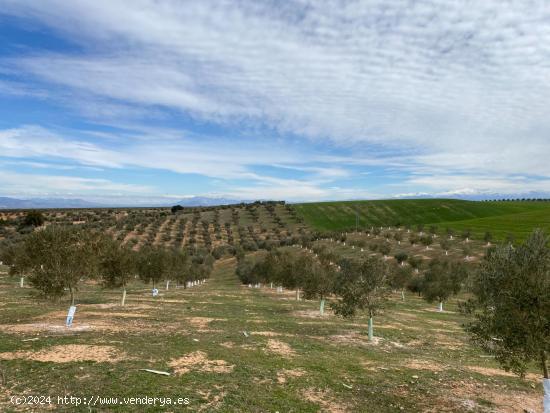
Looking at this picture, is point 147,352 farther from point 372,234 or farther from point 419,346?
point 372,234

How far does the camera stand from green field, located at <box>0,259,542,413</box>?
58.1 feet

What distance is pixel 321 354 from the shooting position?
2638 centimetres

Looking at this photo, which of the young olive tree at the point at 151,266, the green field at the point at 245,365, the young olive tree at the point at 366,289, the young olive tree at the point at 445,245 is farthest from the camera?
the young olive tree at the point at 445,245

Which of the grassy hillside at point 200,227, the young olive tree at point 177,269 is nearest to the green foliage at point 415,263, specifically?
the grassy hillside at point 200,227

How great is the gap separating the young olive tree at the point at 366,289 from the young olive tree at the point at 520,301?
1530 cm

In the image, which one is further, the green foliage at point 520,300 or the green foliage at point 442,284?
the green foliage at point 442,284

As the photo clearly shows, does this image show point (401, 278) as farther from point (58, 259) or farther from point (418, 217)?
point (418, 217)

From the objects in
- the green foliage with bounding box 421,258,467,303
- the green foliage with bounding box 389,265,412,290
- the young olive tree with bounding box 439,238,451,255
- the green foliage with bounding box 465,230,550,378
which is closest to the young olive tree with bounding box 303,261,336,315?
the green foliage with bounding box 421,258,467,303

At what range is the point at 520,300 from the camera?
15.6m

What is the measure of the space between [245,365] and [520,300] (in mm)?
14997

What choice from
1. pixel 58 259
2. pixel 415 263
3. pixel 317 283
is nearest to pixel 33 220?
pixel 58 259

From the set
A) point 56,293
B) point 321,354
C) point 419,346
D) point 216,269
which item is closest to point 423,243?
point 216,269

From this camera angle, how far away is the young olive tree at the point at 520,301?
15.5m

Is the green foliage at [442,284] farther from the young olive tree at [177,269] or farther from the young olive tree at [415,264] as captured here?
the young olive tree at [177,269]
